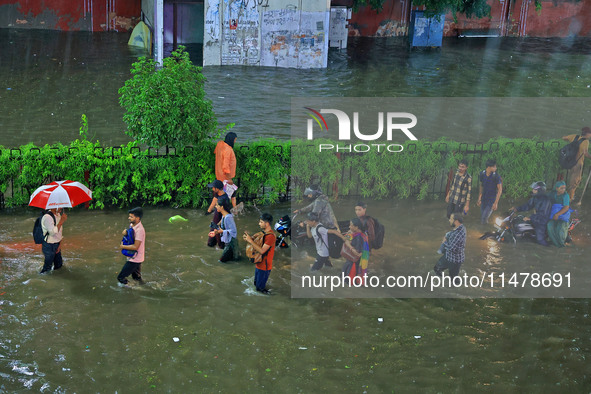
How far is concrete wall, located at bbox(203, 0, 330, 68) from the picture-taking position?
22906 mm

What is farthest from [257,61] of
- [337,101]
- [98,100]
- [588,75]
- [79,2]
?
[588,75]

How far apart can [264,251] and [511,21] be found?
26.8 meters

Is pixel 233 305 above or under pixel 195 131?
under

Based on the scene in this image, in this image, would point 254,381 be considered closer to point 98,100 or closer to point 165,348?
point 165,348

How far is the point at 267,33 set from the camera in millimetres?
23516

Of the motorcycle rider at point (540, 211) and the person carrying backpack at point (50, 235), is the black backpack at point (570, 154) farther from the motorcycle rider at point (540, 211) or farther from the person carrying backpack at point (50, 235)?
the person carrying backpack at point (50, 235)

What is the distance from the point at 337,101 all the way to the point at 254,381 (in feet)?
46.2

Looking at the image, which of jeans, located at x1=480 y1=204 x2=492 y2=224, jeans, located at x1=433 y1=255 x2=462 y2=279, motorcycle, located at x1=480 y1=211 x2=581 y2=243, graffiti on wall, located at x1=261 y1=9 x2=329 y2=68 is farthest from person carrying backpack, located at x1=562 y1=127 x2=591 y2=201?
graffiti on wall, located at x1=261 y1=9 x2=329 y2=68

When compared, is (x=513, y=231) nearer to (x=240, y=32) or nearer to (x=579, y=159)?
(x=579, y=159)

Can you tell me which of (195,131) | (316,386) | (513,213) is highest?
(195,131)

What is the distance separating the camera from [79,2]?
92.3 feet

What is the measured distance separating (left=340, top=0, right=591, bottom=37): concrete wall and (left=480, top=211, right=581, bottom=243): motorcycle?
68.0 feet

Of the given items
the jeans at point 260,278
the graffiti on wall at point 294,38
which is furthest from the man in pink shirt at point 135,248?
the graffiti on wall at point 294,38

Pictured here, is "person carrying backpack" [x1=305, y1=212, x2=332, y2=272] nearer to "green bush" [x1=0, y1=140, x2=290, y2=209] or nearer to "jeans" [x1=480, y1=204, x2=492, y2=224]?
"green bush" [x1=0, y1=140, x2=290, y2=209]
